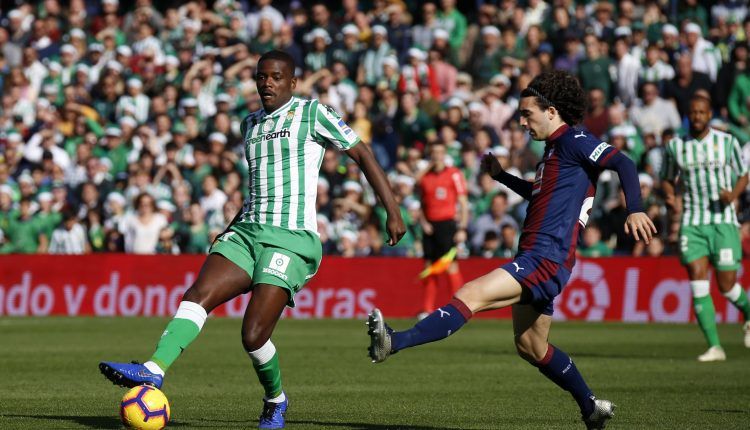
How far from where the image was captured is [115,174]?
2528 centimetres

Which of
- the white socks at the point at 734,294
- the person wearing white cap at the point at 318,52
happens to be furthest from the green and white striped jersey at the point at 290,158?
the person wearing white cap at the point at 318,52

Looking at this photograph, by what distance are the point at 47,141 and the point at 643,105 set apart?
1152 cm

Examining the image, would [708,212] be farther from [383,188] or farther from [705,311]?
[383,188]

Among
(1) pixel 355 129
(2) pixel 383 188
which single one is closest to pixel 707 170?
(2) pixel 383 188

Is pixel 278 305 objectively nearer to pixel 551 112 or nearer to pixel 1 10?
pixel 551 112

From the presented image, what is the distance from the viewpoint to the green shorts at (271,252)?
8.39 meters

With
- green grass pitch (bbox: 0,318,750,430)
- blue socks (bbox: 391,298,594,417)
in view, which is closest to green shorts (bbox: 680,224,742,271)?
green grass pitch (bbox: 0,318,750,430)

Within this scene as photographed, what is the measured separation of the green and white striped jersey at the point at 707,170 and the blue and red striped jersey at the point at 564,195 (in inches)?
250

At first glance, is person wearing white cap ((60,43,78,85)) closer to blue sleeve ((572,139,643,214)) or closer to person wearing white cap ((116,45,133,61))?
person wearing white cap ((116,45,133,61))

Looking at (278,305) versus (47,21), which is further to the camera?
(47,21)

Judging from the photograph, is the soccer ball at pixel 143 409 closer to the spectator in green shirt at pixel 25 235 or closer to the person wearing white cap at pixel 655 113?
the person wearing white cap at pixel 655 113

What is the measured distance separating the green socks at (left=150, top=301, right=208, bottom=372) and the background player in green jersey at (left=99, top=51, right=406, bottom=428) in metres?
0.04

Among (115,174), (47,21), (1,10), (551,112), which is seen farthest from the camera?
(1,10)

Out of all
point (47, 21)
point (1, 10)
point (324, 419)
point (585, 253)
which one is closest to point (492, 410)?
point (324, 419)
